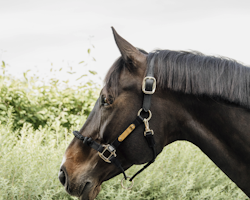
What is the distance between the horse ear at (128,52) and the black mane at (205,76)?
12 cm

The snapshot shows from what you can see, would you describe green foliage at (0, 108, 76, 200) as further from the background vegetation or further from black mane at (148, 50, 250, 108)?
black mane at (148, 50, 250, 108)

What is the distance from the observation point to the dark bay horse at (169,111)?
5.07 feet

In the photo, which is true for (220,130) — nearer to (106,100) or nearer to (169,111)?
(169,111)

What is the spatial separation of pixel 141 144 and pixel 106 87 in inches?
19.2

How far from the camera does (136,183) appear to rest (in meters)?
2.97

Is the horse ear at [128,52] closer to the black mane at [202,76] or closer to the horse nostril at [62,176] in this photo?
the black mane at [202,76]

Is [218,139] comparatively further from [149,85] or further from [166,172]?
[166,172]

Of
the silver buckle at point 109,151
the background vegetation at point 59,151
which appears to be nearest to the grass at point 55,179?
the background vegetation at point 59,151

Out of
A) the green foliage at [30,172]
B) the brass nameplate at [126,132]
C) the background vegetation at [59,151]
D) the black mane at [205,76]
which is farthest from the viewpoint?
the background vegetation at [59,151]

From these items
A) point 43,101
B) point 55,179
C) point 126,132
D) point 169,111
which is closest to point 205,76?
point 169,111

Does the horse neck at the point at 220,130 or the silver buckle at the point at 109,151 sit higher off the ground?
the horse neck at the point at 220,130

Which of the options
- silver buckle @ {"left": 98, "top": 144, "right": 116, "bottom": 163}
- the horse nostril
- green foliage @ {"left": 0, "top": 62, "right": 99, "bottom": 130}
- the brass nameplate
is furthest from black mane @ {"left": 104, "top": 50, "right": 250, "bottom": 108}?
green foliage @ {"left": 0, "top": 62, "right": 99, "bottom": 130}

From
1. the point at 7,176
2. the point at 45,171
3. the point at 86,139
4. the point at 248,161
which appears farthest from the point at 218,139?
the point at 7,176

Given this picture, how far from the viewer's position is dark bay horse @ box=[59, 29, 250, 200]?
60.9 inches
